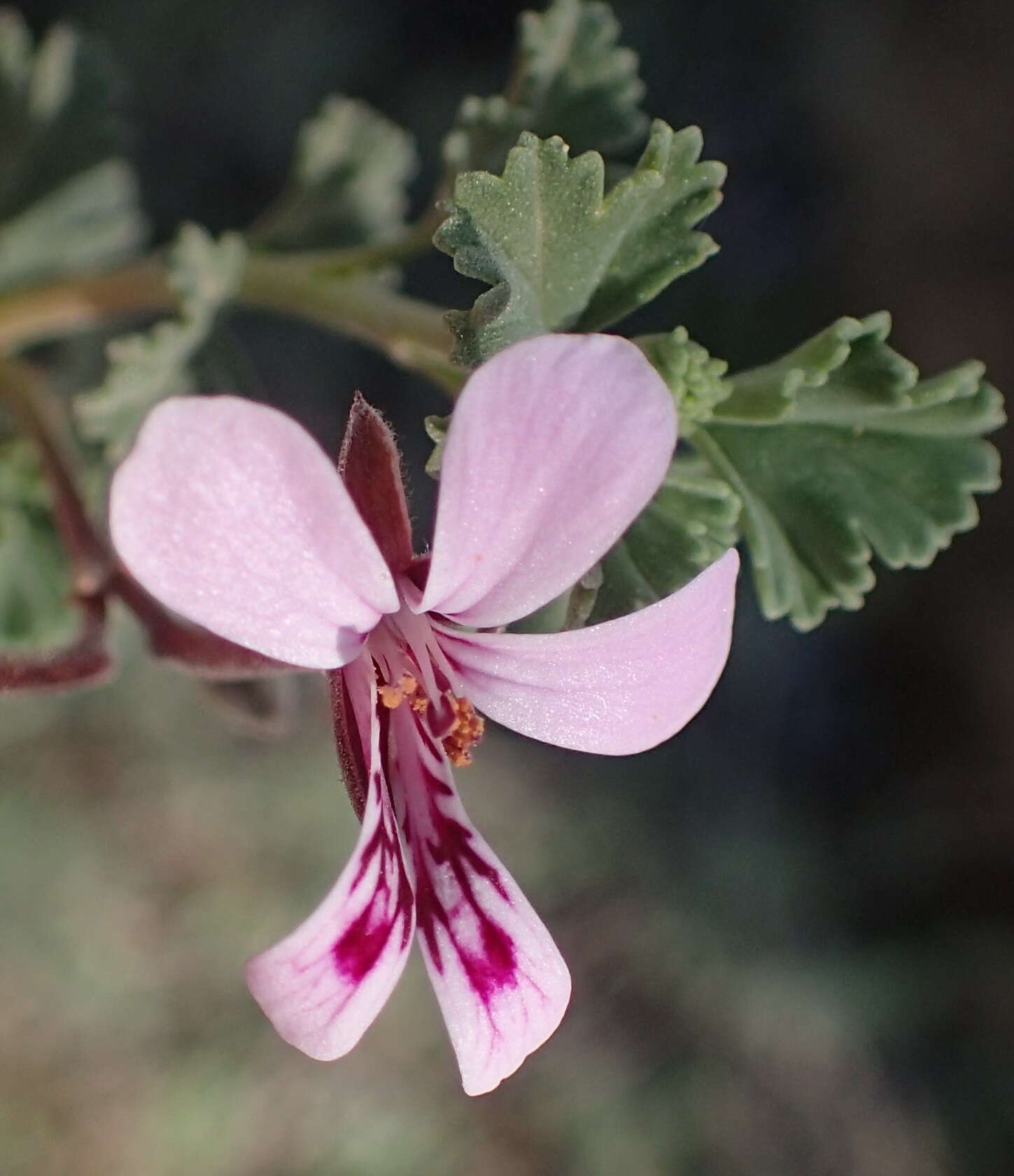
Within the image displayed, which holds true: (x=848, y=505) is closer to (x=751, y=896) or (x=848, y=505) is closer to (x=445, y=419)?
(x=445, y=419)

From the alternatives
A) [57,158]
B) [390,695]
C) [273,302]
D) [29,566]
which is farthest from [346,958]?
[57,158]

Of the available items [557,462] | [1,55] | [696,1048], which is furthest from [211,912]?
[557,462]

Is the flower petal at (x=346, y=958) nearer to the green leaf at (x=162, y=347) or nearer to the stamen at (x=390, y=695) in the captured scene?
the stamen at (x=390, y=695)

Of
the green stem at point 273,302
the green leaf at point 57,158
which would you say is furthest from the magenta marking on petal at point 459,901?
the green leaf at point 57,158

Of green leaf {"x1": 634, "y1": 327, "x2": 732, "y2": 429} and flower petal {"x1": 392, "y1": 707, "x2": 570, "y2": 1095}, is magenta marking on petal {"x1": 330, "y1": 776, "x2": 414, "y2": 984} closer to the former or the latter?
flower petal {"x1": 392, "y1": 707, "x2": 570, "y2": 1095}

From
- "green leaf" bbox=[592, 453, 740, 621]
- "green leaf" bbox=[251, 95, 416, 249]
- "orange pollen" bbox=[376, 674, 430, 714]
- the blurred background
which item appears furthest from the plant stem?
the blurred background

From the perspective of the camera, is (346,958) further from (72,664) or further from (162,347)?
(162,347)

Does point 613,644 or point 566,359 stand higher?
point 566,359
